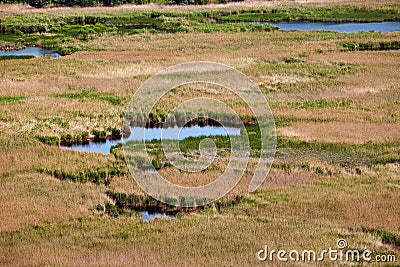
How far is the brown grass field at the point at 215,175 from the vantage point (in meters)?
19.8

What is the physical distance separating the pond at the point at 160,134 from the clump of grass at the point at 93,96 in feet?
15.2

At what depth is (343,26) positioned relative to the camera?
71.3 metres

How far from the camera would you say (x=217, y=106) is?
3584 cm

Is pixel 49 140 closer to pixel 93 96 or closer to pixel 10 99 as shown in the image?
pixel 93 96

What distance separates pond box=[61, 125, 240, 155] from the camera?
30.6 meters

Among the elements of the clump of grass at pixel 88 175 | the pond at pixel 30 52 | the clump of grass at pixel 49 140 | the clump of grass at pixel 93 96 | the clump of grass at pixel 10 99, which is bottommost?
the clump of grass at pixel 88 175

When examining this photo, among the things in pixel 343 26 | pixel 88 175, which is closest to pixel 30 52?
pixel 343 26

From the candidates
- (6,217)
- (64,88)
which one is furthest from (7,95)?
(6,217)

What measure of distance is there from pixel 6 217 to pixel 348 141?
15.6 m

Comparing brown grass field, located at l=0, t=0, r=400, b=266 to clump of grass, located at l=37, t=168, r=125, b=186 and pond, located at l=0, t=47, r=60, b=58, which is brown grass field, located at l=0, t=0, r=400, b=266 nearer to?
clump of grass, located at l=37, t=168, r=125, b=186

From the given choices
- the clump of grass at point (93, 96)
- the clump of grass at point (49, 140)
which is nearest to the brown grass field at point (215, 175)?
the clump of grass at point (49, 140)

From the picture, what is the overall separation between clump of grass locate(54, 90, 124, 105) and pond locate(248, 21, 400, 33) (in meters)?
34.0

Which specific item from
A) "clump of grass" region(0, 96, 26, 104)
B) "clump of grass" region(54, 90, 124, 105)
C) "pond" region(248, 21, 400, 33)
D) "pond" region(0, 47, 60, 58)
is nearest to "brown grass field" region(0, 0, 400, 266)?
"clump of grass" region(0, 96, 26, 104)

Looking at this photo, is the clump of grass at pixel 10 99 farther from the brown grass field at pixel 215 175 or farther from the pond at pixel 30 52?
the pond at pixel 30 52
